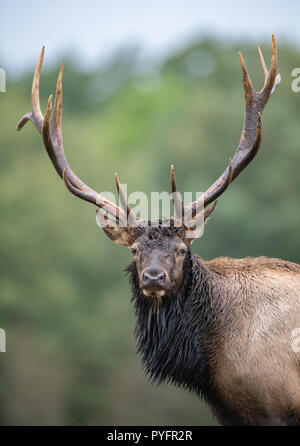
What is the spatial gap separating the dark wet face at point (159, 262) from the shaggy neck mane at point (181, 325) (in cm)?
19

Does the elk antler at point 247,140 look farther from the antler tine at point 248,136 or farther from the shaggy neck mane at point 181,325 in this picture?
the shaggy neck mane at point 181,325

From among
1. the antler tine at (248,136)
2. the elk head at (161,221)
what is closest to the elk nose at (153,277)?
the elk head at (161,221)

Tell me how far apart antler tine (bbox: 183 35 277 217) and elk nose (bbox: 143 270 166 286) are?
43.0 inches

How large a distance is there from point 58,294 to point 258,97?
74.1 ft

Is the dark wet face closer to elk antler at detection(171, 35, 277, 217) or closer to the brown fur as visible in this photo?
elk antler at detection(171, 35, 277, 217)

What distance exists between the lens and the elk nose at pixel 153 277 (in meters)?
7.97

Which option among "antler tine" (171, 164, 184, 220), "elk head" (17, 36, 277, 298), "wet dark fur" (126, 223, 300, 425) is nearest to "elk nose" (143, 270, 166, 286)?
"elk head" (17, 36, 277, 298)

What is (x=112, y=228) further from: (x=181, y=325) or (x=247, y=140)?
(x=247, y=140)

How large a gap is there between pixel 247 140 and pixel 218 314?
6.97ft

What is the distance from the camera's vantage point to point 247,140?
29.7ft

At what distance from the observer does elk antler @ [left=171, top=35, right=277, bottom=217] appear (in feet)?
28.6

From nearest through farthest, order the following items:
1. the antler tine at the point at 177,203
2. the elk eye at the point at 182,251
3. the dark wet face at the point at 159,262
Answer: the dark wet face at the point at 159,262, the elk eye at the point at 182,251, the antler tine at the point at 177,203

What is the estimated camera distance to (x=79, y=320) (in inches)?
1204
